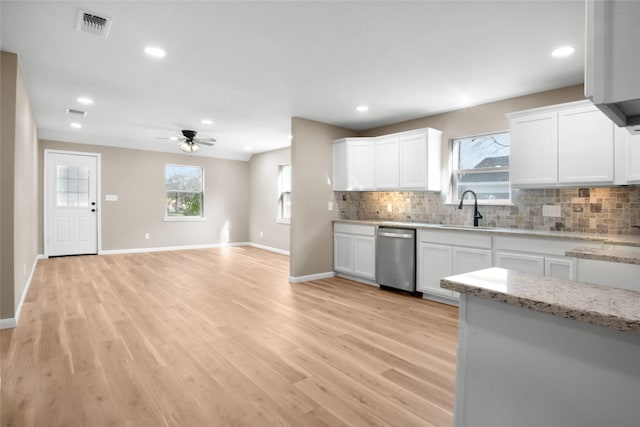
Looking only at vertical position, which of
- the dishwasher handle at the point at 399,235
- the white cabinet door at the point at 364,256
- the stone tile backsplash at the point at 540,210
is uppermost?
the stone tile backsplash at the point at 540,210

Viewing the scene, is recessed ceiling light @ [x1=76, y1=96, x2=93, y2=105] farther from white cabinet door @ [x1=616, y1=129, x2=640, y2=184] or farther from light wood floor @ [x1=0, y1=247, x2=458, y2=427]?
white cabinet door @ [x1=616, y1=129, x2=640, y2=184]

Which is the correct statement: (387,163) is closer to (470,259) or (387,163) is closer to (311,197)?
(311,197)

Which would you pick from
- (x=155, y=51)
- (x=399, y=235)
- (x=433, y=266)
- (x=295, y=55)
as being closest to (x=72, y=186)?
(x=155, y=51)

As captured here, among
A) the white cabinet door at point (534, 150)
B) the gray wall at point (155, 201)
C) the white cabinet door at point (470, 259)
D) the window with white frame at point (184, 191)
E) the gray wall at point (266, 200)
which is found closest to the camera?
the white cabinet door at point (534, 150)

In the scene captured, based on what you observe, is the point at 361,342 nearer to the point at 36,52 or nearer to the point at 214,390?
the point at 214,390

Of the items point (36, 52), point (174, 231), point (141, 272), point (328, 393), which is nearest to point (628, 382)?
point (328, 393)

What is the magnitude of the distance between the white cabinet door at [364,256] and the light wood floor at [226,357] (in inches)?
14.6

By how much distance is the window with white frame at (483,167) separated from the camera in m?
4.18

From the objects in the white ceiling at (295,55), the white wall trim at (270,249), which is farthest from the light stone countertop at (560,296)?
the white wall trim at (270,249)

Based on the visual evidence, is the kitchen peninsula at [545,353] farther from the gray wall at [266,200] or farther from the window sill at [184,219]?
the window sill at [184,219]

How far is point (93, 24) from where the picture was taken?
2.51 metres

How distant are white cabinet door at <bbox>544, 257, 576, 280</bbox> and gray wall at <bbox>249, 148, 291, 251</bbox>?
5.37 metres

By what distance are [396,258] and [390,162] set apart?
1488mm

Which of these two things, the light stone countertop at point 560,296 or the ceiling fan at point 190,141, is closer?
the light stone countertop at point 560,296
